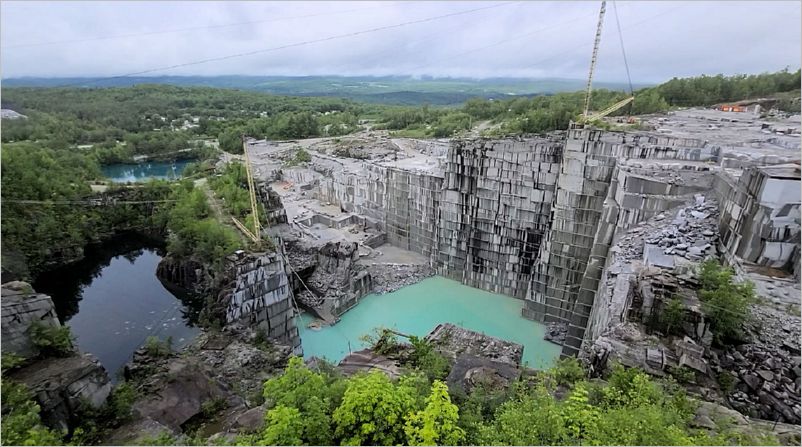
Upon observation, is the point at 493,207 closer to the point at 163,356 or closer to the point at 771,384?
the point at 771,384

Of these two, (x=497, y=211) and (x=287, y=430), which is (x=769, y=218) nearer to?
(x=497, y=211)

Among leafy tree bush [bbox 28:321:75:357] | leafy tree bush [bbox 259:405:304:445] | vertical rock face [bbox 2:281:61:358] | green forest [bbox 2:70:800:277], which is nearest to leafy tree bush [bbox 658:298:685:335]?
leafy tree bush [bbox 259:405:304:445]

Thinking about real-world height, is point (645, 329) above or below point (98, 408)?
above

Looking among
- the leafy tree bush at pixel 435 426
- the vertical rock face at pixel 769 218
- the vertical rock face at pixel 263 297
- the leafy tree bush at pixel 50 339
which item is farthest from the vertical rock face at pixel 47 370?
the vertical rock face at pixel 769 218

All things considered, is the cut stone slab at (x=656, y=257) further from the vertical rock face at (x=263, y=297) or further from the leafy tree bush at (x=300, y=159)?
the leafy tree bush at (x=300, y=159)

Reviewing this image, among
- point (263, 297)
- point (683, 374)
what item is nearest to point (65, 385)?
point (263, 297)

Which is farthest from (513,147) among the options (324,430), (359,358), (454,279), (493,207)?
(324,430)
